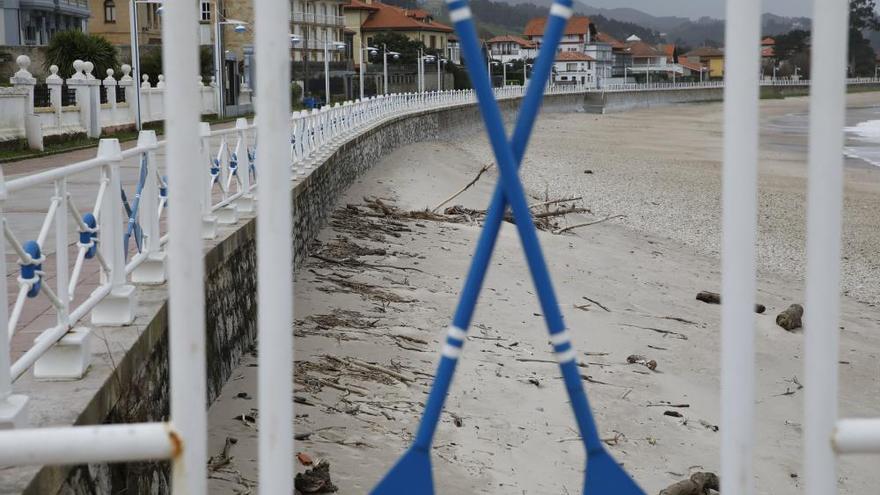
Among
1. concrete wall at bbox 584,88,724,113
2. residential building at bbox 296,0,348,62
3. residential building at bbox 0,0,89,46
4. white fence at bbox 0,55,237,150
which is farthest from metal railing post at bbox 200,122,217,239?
concrete wall at bbox 584,88,724,113

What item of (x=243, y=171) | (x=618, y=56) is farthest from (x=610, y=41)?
(x=243, y=171)

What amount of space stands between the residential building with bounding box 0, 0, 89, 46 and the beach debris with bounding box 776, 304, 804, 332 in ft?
99.7

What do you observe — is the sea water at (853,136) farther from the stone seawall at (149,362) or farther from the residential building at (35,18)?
the residential building at (35,18)

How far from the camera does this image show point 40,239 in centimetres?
324

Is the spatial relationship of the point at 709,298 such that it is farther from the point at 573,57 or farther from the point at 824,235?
the point at 573,57

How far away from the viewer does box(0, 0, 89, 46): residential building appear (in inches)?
1458

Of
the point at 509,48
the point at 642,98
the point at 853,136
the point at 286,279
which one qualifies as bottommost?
the point at 853,136

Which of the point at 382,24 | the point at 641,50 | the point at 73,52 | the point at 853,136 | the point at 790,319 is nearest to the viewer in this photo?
the point at 790,319

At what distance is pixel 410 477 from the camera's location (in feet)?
6.14

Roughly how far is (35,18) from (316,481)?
128ft

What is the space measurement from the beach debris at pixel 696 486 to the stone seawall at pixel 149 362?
2.01m

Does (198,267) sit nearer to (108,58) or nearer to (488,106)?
(488,106)

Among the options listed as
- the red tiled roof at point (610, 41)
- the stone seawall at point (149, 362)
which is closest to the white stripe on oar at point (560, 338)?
the stone seawall at point (149, 362)

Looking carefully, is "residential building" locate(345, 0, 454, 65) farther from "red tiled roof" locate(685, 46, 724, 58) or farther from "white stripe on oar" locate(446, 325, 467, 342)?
"white stripe on oar" locate(446, 325, 467, 342)
